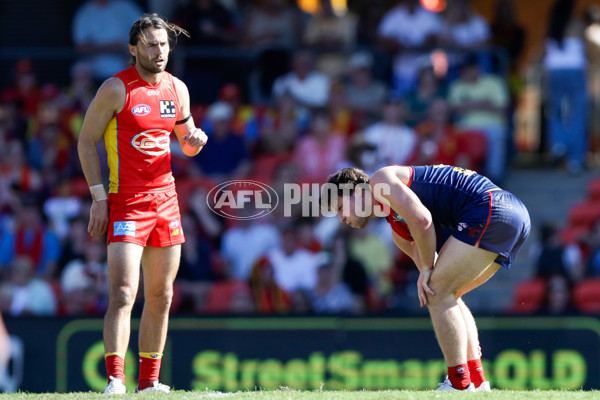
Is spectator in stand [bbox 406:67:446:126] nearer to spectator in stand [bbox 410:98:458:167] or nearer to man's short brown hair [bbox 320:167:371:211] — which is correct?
spectator in stand [bbox 410:98:458:167]

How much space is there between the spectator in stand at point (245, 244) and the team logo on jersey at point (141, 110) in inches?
210

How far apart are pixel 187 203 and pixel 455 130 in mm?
3557

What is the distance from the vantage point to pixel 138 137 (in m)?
7.05

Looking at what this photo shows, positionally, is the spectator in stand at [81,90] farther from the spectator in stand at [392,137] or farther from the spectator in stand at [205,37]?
the spectator in stand at [392,137]

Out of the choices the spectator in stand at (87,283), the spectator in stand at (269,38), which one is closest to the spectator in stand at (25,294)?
the spectator in stand at (87,283)

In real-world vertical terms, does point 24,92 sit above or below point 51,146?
above

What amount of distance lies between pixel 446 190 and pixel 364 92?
6892 millimetres

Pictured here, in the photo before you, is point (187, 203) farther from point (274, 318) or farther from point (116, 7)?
point (116, 7)

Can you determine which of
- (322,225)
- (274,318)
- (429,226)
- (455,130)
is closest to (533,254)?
(455,130)

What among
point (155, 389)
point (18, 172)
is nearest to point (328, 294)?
point (18, 172)

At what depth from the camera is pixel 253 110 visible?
46.0 feet

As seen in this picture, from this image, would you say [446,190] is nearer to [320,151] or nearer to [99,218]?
[99,218]

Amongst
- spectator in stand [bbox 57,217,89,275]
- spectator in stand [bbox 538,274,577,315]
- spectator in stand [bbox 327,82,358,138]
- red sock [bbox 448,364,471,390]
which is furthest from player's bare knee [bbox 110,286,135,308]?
spectator in stand [bbox 327,82,358,138]

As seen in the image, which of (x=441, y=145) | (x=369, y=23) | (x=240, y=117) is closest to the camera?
(x=441, y=145)
